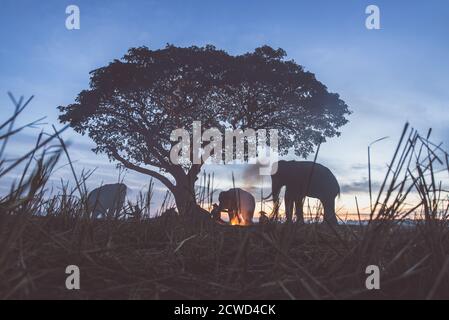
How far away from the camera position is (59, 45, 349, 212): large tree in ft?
72.0

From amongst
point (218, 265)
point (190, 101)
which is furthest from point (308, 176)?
point (190, 101)

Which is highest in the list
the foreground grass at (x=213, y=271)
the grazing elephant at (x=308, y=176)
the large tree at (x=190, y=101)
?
the large tree at (x=190, y=101)

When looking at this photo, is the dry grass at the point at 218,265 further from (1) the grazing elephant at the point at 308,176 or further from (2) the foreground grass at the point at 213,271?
(1) the grazing elephant at the point at 308,176

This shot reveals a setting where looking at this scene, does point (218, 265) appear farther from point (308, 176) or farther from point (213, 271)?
point (308, 176)

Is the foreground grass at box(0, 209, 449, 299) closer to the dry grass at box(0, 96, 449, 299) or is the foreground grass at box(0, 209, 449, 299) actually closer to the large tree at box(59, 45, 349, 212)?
the dry grass at box(0, 96, 449, 299)

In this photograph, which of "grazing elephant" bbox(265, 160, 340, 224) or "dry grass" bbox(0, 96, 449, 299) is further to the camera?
"grazing elephant" bbox(265, 160, 340, 224)

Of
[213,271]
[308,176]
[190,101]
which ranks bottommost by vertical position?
[213,271]

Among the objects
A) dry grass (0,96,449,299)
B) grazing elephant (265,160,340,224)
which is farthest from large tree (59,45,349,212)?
dry grass (0,96,449,299)

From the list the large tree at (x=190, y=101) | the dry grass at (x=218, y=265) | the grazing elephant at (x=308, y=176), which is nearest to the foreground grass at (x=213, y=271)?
the dry grass at (x=218, y=265)

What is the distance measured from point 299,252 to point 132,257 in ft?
2.84

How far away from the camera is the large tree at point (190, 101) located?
2194cm

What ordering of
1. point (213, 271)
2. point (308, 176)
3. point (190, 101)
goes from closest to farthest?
point (213, 271) → point (308, 176) → point (190, 101)

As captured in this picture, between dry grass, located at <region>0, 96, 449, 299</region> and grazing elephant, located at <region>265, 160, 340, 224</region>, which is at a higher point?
grazing elephant, located at <region>265, 160, 340, 224</region>

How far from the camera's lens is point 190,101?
2303cm
